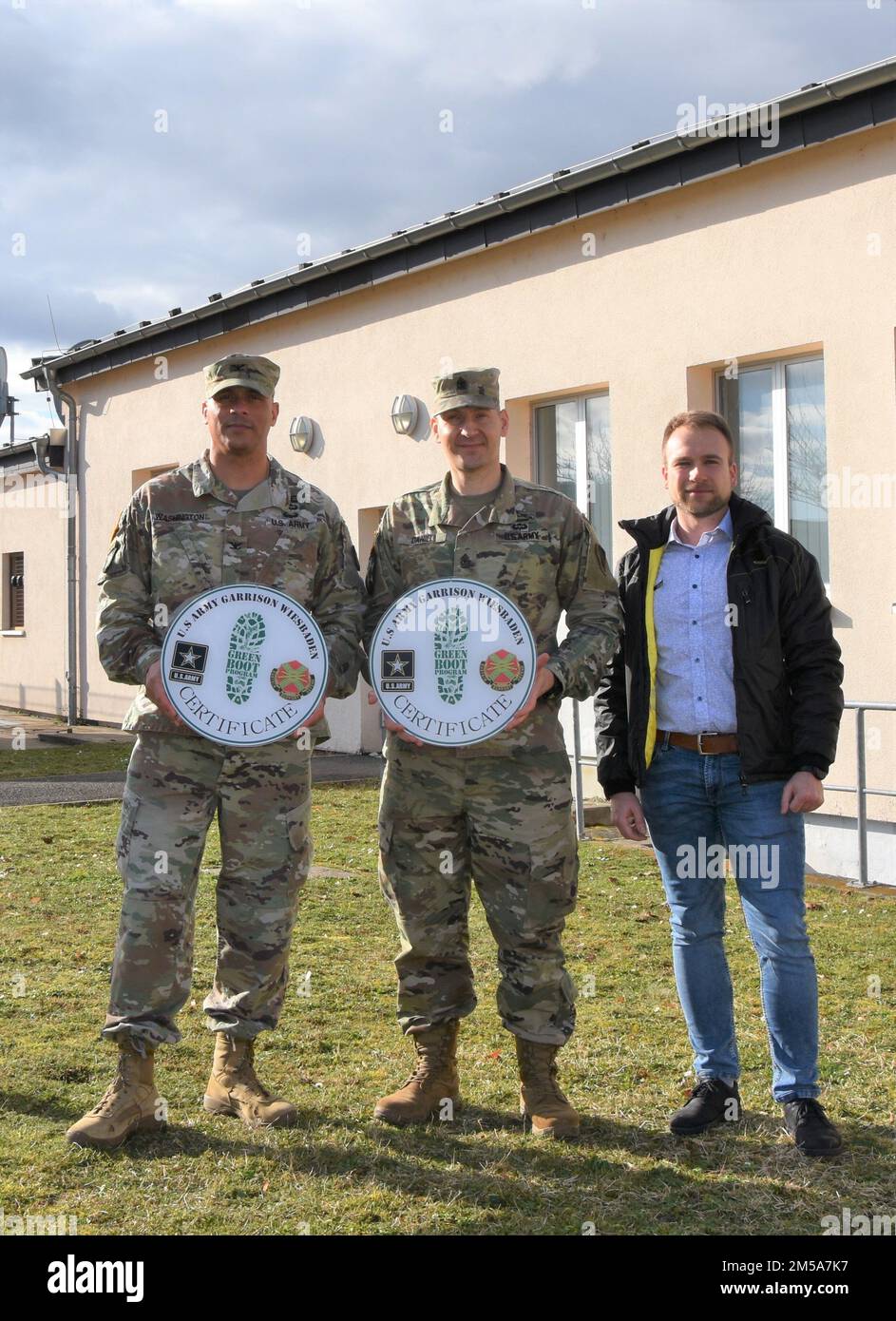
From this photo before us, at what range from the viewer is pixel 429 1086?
395 centimetres

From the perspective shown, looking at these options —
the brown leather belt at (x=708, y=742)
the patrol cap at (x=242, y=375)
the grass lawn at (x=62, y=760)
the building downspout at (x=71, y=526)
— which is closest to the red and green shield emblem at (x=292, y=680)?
the patrol cap at (x=242, y=375)

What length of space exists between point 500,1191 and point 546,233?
29.7 ft

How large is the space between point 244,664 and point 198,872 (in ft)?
2.15

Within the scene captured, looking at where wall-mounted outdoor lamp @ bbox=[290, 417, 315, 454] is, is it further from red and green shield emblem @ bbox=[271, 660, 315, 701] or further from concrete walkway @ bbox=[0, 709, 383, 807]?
red and green shield emblem @ bbox=[271, 660, 315, 701]

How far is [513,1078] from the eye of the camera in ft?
14.1

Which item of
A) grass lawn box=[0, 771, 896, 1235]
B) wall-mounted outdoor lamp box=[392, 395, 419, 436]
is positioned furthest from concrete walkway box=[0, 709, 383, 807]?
grass lawn box=[0, 771, 896, 1235]

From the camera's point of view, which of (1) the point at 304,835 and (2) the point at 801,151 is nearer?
(1) the point at 304,835

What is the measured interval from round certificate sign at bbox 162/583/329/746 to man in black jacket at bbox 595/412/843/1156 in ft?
3.12

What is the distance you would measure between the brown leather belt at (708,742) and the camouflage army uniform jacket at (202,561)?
0.99 meters

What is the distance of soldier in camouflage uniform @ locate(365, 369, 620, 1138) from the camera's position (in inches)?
151

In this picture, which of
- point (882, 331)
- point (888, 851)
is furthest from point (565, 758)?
point (882, 331)

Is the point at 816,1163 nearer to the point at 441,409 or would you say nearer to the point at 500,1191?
the point at 500,1191

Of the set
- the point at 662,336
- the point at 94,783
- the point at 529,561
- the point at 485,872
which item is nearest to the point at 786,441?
the point at 662,336

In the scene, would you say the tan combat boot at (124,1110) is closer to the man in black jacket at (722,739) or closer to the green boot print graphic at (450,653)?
the green boot print graphic at (450,653)
